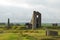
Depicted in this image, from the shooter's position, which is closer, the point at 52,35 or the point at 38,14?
the point at 52,35

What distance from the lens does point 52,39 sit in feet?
112

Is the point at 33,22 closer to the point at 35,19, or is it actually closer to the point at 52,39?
the point at 35,19

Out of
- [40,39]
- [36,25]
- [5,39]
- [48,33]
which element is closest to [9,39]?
[5,39]

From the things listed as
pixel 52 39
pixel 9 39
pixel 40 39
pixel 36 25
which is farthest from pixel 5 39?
pixel 36 25

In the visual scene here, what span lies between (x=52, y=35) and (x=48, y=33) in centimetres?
98

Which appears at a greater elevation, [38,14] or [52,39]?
[38,14]

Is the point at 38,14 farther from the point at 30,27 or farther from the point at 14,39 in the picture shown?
the point at 14,39

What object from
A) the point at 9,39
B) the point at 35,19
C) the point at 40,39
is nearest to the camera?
the point at 9,39

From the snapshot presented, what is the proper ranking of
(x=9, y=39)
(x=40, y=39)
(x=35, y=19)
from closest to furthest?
(x=9, y=39) → (x=40, y=39) → (x=35, y=19)

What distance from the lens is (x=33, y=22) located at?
66.2 metres

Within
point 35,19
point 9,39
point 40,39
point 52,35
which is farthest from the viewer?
point 35,19

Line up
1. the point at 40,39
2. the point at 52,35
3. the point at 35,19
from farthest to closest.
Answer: the point at 35,19, the point at 52,35, the point at 40,39

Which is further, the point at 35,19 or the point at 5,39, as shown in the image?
the point at 35,19

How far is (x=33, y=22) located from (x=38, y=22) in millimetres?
1817
